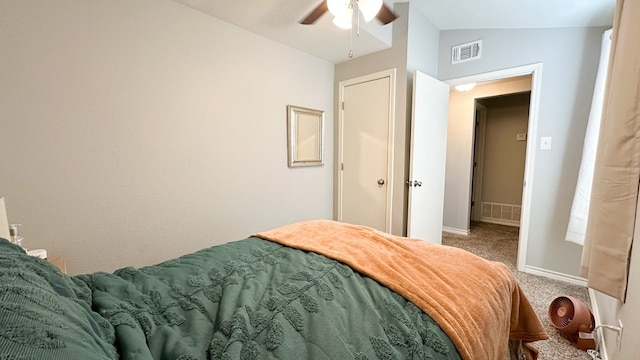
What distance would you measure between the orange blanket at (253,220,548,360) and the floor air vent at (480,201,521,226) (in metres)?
3.82

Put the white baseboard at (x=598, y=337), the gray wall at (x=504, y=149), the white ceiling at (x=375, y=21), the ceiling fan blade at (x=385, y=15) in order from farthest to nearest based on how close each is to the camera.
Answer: the gray wall at (x=504, y=149) < the white ceiling at (x=375, y=21) < the ceiling fan blade at (x=385, y=15) < the white baseboard at (x=598, y=337)

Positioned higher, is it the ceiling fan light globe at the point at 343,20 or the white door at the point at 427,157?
the ceiling fan light globe at the point at 343,20

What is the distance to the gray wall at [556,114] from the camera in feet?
7.18

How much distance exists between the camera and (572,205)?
7.08 feet

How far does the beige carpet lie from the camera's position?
1555 millimetres

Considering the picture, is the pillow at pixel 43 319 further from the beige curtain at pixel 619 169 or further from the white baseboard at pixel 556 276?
the white baseboard at pixel 556 276

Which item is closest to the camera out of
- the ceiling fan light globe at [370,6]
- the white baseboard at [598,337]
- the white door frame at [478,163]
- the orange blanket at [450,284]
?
the orange blanket at [450,284]

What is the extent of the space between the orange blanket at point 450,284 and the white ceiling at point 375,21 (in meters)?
1.79

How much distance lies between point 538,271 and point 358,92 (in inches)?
103

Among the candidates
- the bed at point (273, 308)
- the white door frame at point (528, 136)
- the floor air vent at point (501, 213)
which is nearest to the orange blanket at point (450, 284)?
the bed at point (273, 308)

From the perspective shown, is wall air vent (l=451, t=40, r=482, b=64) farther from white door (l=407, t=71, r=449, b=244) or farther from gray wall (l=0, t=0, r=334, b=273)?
gray wall (l=0, t=0, r=334, b=273)

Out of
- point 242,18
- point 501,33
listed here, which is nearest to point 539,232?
point 501,33

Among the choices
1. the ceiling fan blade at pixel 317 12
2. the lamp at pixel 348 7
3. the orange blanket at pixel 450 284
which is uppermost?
the ceiling fan blade at pixel 317 12

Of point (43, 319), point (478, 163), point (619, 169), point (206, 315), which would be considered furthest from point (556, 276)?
point (43, 319)
